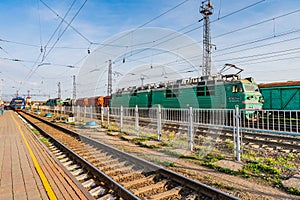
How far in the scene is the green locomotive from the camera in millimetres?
13477

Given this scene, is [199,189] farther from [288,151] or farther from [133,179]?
[288,151]

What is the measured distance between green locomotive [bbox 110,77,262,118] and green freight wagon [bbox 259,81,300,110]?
4.74 meters

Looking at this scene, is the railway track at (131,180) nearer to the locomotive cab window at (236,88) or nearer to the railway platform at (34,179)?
the railway platform at (34,179)

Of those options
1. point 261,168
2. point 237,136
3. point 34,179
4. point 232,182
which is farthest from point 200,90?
point 34,179

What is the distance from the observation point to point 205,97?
14867 millimetres

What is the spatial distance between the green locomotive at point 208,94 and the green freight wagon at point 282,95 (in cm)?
474

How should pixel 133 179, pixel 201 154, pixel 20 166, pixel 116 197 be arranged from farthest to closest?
pixel 201 154
pixel 20 166
pixel 133 179
pixel 116 197

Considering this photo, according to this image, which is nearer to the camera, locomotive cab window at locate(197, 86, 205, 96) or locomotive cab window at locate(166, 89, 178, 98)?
locomotive cab window at locate(197, 86, 205, 96)

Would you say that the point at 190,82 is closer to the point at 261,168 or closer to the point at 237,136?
the point at 237,136

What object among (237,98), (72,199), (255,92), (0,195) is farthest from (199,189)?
(255,92)

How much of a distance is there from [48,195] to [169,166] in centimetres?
307

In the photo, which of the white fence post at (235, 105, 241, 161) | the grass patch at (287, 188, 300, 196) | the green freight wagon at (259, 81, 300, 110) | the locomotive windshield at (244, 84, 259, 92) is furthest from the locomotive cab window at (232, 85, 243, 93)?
the grass patch at (287, 188, 300, 196)

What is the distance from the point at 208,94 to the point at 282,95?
8.04 metres

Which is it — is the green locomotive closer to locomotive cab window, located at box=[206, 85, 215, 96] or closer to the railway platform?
locomotive cab window, located at box=[206, 85, 215, 96]
